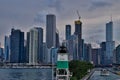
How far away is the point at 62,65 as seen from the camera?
47719 mm

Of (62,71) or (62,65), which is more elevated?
(62,65)

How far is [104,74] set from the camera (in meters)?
187

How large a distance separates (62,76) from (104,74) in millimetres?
141818

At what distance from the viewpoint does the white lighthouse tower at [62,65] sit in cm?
4722

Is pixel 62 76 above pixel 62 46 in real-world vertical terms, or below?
below

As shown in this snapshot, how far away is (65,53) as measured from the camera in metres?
48.1

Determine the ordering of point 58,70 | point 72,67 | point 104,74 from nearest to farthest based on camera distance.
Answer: point 58,70 → point 72,67 → point 104,74

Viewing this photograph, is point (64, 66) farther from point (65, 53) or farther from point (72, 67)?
point (72, 67)

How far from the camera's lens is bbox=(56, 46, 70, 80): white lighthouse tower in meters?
47.2

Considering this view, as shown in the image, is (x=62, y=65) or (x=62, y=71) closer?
(x=62, y=71)

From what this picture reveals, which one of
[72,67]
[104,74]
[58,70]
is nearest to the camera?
[58,70]

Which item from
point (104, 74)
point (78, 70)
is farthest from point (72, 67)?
point (104, 74)

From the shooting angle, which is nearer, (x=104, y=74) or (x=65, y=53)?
(x=65, y=53)

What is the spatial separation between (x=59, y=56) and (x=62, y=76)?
→ 2.58 m
